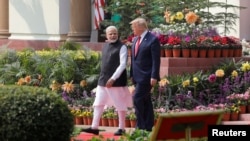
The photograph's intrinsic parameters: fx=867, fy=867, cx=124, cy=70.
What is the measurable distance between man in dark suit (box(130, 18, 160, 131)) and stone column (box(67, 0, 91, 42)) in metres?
9.37

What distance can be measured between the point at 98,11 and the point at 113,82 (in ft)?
29.8

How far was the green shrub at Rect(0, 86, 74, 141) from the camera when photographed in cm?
1059

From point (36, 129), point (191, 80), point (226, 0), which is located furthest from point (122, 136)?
point (226, 0)

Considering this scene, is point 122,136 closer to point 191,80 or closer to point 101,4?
point 191,80

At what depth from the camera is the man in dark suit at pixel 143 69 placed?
13188mm

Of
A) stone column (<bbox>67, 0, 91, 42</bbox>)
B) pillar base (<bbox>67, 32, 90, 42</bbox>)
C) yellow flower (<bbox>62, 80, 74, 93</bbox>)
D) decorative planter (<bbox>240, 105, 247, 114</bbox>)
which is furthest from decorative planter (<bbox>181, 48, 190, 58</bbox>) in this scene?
stone column (<bbox>67, 0, 91, 42</bbox>)

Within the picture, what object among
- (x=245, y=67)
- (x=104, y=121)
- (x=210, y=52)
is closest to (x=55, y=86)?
(x=104, y=121)

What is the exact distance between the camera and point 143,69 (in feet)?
43.5

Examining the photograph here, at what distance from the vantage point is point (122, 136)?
12734 millimetres

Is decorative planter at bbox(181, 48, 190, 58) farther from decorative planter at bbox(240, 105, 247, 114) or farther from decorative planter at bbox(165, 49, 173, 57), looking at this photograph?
decorative planter at bbox(240, 105, 247, 114)

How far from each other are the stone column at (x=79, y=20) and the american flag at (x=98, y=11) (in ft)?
1.16

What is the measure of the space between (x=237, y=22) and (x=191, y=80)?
552 cm

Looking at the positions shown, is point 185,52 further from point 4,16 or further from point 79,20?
point 4,16

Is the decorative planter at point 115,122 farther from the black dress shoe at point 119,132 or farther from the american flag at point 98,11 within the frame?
the american flag at point 98,11
